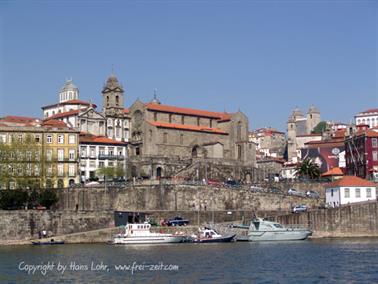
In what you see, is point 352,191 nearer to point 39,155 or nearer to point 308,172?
point 308,172

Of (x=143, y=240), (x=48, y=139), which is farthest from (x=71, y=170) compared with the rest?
(x=143, y=240)

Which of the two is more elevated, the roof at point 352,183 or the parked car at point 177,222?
the roof at point 352,183

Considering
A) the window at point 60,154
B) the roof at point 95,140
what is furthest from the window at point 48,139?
the roof at point 95,140

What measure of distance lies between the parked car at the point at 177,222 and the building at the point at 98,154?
2310 cm

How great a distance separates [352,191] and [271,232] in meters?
13.0

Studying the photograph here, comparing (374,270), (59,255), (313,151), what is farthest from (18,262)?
(313,151)

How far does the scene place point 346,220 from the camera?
7019 cm

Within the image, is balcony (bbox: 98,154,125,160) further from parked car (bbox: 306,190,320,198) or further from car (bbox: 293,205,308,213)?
car (bbox: 293,205,308,213)

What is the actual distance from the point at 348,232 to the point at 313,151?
167 feet

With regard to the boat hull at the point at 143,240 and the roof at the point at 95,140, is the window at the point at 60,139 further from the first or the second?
the boat hull at the point at 143,240

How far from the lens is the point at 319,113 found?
646ft

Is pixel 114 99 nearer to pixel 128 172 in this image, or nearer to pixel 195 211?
pixel 128 172

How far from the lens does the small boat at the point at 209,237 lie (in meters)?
65.6

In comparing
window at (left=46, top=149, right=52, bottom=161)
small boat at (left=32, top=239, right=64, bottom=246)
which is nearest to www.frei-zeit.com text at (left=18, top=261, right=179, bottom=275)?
small boat at (left=32, top=239, right=64, bottom=246)
